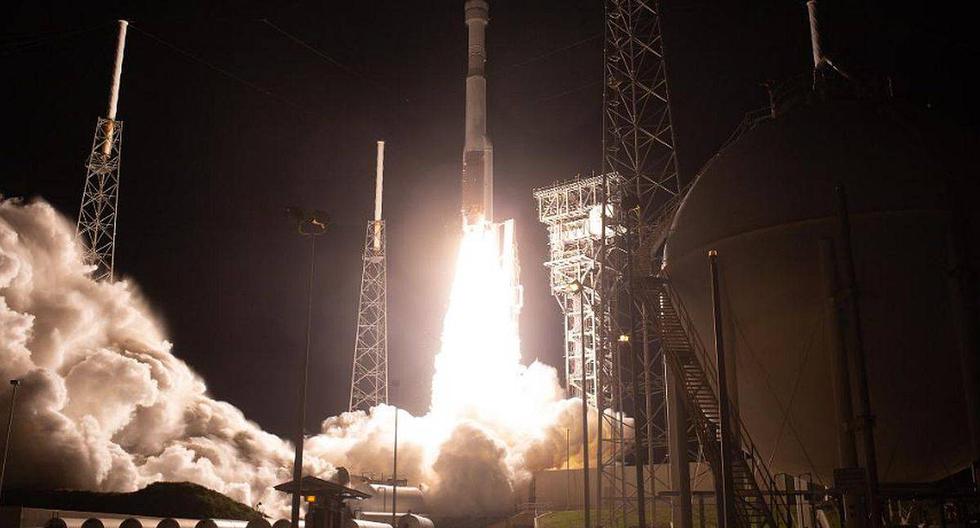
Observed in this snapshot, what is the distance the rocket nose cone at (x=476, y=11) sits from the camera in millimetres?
72562

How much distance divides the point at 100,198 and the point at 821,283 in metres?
45.4

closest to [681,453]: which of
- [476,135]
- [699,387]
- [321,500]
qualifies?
[699,387]

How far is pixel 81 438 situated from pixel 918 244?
145 feet

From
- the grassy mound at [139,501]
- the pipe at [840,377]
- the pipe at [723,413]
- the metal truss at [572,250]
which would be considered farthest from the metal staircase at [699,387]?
the metal truss at [572,250]

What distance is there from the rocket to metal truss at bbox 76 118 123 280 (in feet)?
82.8

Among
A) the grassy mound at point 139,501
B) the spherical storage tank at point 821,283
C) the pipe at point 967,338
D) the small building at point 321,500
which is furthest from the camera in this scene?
the grassy mound at point 139,501

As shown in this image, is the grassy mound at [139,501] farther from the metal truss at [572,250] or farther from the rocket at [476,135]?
the metal truss at [572,250]

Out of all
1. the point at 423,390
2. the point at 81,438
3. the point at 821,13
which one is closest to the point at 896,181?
the point at 821,13

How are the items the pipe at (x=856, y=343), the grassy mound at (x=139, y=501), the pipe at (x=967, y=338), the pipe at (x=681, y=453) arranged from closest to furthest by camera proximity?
the pipe at (x=856, y=343) → the pipe at (x=967, y=338) → the pipe at (x=681, y=453) → the grassy mound at (x=139, y=501)

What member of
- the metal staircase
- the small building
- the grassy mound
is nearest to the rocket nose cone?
the grassy mound

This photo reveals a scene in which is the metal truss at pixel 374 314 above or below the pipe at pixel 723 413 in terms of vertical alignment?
above

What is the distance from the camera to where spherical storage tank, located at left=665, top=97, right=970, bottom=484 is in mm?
22625

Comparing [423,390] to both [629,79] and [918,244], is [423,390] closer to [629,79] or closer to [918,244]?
[629,79]

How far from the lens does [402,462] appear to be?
6931cm
